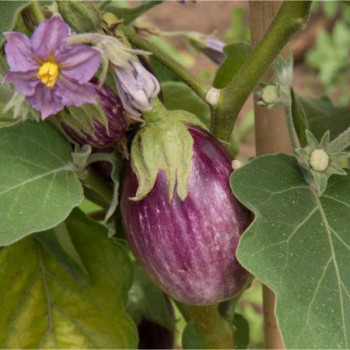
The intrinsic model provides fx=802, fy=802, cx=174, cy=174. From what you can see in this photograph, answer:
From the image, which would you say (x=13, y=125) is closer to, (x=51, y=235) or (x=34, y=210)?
(x=34, y=210)

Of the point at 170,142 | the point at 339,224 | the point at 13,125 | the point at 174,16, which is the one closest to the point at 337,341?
the point at 339,224

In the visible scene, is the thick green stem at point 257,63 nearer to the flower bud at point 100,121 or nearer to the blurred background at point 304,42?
the flower bud at point 100,121

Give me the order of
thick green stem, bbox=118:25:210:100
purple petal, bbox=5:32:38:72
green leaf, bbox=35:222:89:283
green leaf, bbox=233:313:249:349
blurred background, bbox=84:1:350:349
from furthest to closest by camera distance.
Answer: blurred background, bbox=84:1:350:349 → green leaf, bbox=233:313:249:349 → green leaf, bbox=35:222:89:283 → thick green stem, bbox=118:25:210:100 → purple petal, bbox=5:32:38:72

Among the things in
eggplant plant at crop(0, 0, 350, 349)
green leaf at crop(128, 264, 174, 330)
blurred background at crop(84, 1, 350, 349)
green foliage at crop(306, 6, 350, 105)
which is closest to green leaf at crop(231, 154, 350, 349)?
eggplant plant at crop(0, 0, 350, 349)

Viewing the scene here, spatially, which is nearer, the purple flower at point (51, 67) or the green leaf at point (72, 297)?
the purple flower at point (51, 67)

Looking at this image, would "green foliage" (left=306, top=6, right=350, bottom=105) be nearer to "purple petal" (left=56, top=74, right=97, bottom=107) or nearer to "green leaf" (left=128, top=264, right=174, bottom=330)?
"green leaf" (left=128, top=264, right=174, bottom=330)

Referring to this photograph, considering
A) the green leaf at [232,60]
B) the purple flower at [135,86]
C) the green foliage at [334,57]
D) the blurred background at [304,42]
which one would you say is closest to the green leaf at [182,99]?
the green leaf at [232,60]
